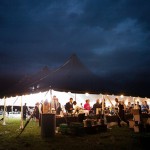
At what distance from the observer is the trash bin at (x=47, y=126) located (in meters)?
10.7

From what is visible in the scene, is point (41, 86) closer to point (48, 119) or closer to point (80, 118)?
point (48, 119)

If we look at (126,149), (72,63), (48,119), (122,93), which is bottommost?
(126,149)

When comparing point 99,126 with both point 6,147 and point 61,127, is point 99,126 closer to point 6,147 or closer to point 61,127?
point 61,127

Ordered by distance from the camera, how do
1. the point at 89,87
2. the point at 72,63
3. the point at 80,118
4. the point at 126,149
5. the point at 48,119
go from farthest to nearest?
the point at 72,63 < the point at 80,118 < the point at 89,87 < the point at 48,119 < the point at 126,149

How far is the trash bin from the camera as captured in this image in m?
10.7

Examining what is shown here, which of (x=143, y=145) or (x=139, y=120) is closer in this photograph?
(x=143, y=145)

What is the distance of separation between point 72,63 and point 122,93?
150 inches

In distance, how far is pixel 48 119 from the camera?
425 inches

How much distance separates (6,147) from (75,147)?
2.42m

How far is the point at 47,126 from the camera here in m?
10.8

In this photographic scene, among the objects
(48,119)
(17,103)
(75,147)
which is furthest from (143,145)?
(17,103)

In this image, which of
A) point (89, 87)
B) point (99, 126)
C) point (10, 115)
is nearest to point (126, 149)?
point (99, 126)

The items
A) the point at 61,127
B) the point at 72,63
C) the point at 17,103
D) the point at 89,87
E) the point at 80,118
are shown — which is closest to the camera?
the point at 61,127

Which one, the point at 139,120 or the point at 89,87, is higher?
the point at 89,87
